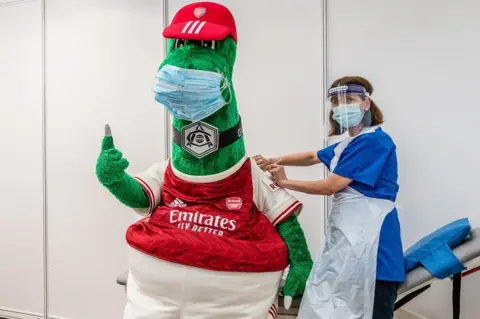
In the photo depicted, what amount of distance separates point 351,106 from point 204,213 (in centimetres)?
63

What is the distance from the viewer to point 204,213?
4.25 feet

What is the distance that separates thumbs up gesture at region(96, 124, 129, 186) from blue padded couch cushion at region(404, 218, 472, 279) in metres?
1.04

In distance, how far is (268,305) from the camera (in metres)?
1.31

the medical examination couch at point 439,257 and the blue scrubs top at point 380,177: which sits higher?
the blue scrubs top at point 380,177

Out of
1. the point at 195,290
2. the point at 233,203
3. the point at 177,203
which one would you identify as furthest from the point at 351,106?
the point at 195,290

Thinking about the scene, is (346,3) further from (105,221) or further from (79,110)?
(105,221)

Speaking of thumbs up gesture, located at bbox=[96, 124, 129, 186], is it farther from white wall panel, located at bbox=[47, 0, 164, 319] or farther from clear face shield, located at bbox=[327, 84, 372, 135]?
white wall panel, located at bbox=[47, 0, 164, 319]

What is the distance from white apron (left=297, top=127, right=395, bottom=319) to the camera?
1.35 metres

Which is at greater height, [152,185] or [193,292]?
[152,185]

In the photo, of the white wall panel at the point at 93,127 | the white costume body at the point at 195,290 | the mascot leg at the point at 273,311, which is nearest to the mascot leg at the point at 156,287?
the white costume body at the point at 195,290

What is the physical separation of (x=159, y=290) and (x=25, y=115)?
6.03 feet

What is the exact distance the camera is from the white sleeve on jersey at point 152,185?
55.4 inches

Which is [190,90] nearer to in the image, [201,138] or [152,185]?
[201,138]

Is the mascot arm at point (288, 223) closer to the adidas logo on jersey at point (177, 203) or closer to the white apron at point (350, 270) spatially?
the white apron at point (350, 270)
